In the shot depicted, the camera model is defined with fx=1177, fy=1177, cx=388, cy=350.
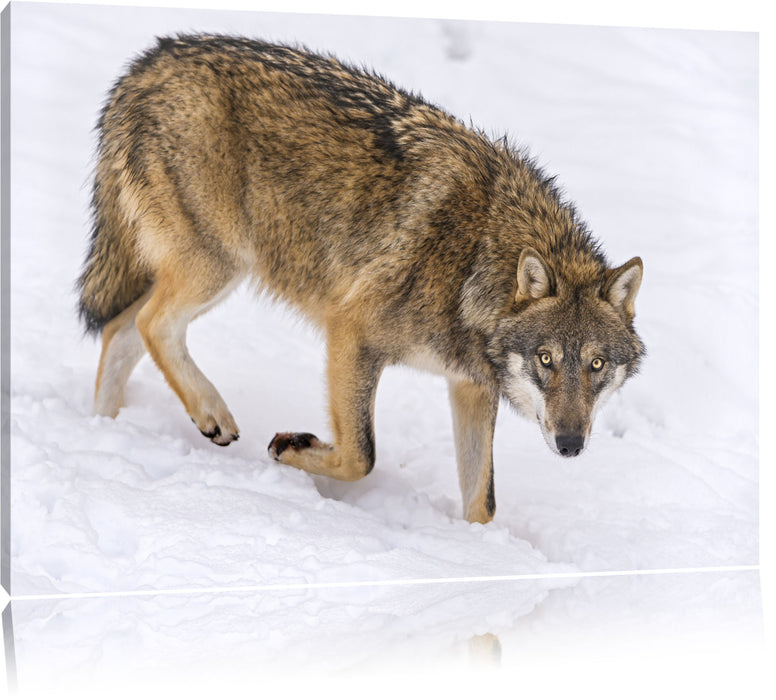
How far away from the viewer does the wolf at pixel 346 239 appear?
4512mm

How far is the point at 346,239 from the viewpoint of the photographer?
4.76 meters

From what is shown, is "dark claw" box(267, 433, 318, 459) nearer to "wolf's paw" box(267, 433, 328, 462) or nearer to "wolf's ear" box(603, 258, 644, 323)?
"wolf's paw" box(267, 433, 328, 462)

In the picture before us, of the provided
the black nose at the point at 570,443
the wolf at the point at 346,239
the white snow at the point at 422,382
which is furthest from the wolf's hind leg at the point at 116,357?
the black nose at the point at 570,443

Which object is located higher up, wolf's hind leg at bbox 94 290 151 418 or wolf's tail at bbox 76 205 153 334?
wolf's tail at bbox 76 205 153 334

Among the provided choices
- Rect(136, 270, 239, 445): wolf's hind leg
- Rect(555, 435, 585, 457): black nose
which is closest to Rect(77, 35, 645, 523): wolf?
Rect(136, 270, 239, 445): wolf's hind leg

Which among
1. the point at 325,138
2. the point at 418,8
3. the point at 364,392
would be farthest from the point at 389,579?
the point at 418,8

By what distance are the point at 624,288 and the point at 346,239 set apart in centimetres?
113

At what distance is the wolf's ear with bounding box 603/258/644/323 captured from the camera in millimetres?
4359

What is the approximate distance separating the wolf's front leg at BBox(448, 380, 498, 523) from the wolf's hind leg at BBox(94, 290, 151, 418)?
1.38 metres

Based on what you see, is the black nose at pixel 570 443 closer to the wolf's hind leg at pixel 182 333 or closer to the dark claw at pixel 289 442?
the dark claw at pixel 289 442

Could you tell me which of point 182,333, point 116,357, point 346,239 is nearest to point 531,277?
point 346,239

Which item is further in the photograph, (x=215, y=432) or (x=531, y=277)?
(x=215, y=432)

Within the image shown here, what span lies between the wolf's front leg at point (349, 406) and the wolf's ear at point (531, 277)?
2.12ft

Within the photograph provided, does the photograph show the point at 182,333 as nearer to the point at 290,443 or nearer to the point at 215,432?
the point at 215,432
